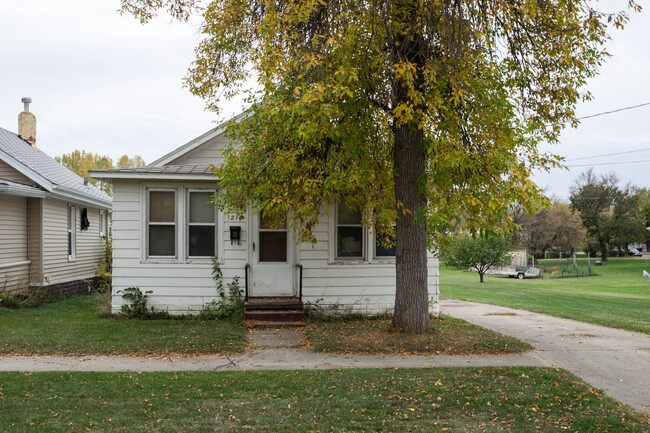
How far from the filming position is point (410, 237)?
876 centimetres

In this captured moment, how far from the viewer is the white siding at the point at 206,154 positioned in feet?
39.6

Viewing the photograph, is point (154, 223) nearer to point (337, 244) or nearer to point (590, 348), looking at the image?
point (337, 244)

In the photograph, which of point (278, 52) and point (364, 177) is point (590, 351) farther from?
point (278, 52)

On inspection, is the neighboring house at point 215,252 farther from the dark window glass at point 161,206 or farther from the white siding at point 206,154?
the white siding at point 206,154

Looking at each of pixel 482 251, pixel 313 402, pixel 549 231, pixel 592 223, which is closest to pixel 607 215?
pixel 592 223

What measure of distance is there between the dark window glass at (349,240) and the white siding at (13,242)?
26.1 feet

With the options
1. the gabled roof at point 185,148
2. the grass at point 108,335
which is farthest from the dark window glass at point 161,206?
the grass at point 108,335

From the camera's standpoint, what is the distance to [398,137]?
873 centimetres

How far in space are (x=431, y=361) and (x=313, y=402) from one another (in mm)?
2529

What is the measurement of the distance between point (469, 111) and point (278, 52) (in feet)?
9.60

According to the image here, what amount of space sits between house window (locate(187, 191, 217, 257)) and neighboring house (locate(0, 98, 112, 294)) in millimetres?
4540

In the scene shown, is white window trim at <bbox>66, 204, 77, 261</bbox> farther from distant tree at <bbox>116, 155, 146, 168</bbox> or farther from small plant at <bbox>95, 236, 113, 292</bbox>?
distant tree at <bbox>116, 155, 146, 168</bbox>

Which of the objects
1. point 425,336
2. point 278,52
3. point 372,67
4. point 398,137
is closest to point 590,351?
point 425,336

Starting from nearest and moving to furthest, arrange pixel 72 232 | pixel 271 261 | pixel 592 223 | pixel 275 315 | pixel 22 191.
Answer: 1. pixel 275 315
2. pixel 271 261
3. pixel 22 191
4. pixel 72 232
5. pixel 592 223
